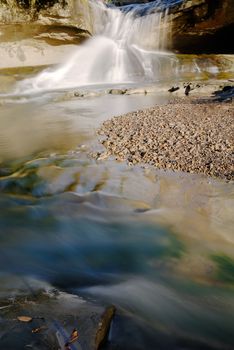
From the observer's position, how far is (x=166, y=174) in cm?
501

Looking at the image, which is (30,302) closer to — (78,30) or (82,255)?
(82,255)

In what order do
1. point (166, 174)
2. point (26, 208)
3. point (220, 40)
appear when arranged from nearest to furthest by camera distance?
point (26, 208) → point (166, 174) → point (220, 40)

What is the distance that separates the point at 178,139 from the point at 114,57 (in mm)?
11889

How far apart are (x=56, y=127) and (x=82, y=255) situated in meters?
5.47

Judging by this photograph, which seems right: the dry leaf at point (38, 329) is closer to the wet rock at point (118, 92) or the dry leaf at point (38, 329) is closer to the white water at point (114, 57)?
the wet rock at point (118, 92)

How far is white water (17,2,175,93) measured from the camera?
15855mm

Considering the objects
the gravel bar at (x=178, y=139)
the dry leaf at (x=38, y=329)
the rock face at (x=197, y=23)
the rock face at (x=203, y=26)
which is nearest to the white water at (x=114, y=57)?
the rock face at (x=197, y=23)

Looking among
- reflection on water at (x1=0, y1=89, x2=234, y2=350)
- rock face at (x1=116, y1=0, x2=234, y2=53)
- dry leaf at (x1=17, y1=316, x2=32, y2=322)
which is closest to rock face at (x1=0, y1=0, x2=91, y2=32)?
rock face at (x1=116, y1=0, x2=234, y2=53)

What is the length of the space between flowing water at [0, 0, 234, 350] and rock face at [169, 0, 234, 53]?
38.4 ft

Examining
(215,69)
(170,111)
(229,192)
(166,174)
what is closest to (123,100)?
(170,111)

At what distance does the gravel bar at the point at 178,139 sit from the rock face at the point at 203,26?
9.53 meters

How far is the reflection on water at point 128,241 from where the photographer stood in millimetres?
2490

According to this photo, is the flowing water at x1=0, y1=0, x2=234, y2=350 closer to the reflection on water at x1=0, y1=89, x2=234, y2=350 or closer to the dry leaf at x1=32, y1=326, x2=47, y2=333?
the reflection on water at x1=0, y1=89, x2=234, y2=350

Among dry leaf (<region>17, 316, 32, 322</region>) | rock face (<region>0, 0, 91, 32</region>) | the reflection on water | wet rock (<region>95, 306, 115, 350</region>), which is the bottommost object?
the reflection on water
